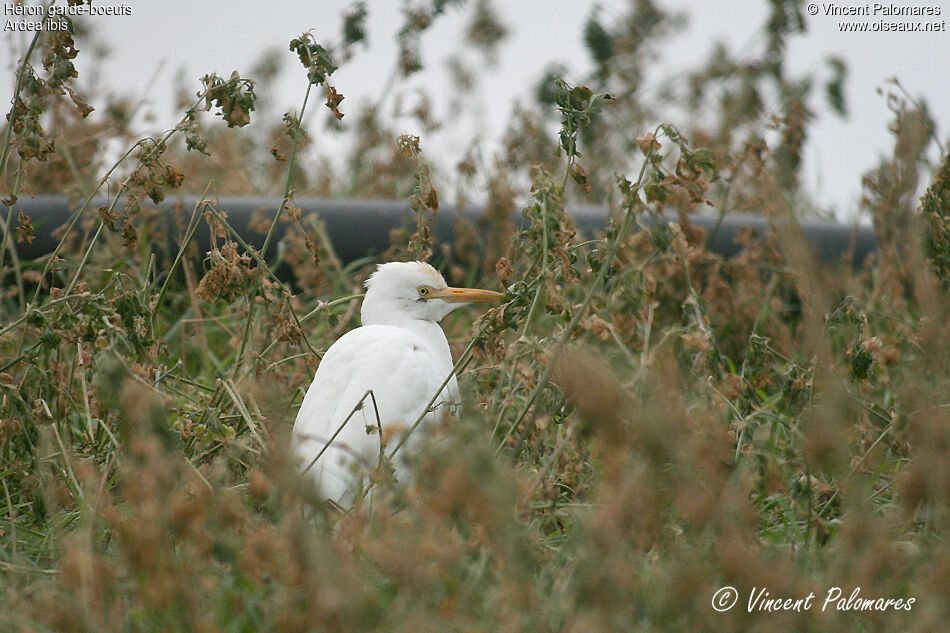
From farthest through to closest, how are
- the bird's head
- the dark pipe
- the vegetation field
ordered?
1. the dark pipe
2. the bird's head
3. the vegetation field

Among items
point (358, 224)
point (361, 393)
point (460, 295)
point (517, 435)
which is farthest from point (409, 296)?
point (358, 224)

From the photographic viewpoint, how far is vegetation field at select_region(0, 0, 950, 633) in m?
1.60

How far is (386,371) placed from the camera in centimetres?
319

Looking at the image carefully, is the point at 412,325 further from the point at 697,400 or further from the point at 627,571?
the point at 627,571

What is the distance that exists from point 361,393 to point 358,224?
8.56 feet

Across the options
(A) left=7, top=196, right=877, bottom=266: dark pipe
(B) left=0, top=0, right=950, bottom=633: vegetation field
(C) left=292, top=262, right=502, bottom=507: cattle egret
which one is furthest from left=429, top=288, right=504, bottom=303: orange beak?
(A) left=7, top=196, right=877, bottom=266: dark pipe

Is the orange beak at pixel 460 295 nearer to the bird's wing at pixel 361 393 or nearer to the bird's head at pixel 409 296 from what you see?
the bird's head at pixel 409 296

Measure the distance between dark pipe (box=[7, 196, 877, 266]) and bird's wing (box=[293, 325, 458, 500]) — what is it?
6.22 ft

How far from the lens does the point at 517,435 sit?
275cm

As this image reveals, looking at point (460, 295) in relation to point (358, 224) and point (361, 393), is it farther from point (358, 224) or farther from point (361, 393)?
point (358, 224)

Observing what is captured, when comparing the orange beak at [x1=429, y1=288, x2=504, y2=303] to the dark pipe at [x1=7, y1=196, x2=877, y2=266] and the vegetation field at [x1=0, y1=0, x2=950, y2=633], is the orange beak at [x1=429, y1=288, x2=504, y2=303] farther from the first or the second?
the dark pipe at [x1=7, y1=196, x2=877, y2=266]

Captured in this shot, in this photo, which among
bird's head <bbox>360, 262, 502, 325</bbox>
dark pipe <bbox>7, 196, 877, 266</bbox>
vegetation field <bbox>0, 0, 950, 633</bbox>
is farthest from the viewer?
dark pipe <bbox>7, 196, 877, 266</bbox>

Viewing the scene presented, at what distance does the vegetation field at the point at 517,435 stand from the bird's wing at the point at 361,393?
17 centimetres

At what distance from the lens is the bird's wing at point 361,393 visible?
9.77 feet
